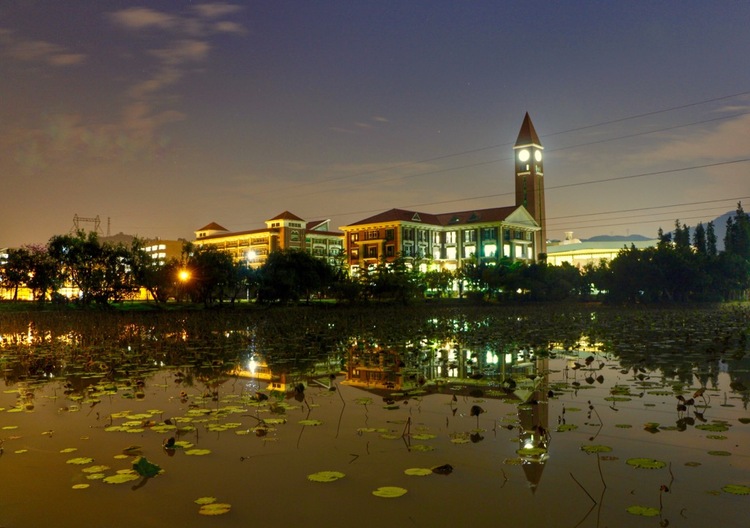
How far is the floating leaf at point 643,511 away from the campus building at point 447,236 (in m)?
88.0

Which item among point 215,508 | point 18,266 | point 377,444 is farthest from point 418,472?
point 18,266

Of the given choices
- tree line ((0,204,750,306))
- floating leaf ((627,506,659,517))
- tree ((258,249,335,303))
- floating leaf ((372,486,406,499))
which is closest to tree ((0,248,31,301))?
tree line ((0,204,750,306))

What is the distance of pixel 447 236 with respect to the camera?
352 feet

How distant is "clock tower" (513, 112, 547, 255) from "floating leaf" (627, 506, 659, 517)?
11167cm

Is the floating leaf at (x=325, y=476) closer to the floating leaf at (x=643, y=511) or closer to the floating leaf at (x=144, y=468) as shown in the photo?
the floating leaf at (x=144, y=468)

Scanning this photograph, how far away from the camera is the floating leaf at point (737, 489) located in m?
4.73

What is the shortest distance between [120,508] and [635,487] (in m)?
4.21

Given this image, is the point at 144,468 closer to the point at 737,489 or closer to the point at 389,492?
the point at 389,492

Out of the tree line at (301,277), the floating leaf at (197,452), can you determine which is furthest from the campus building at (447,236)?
the floating leaf at (197,452)

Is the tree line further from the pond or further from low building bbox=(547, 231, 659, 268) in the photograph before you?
low building bbox=(547, 231, 659, 268)

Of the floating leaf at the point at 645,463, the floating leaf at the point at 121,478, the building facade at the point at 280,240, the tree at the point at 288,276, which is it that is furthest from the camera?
the building facade at the point at 280,240

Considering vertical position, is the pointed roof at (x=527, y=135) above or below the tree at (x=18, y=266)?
above

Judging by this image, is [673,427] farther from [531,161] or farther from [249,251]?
[249,251]

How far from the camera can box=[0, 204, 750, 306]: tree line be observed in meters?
49.4
